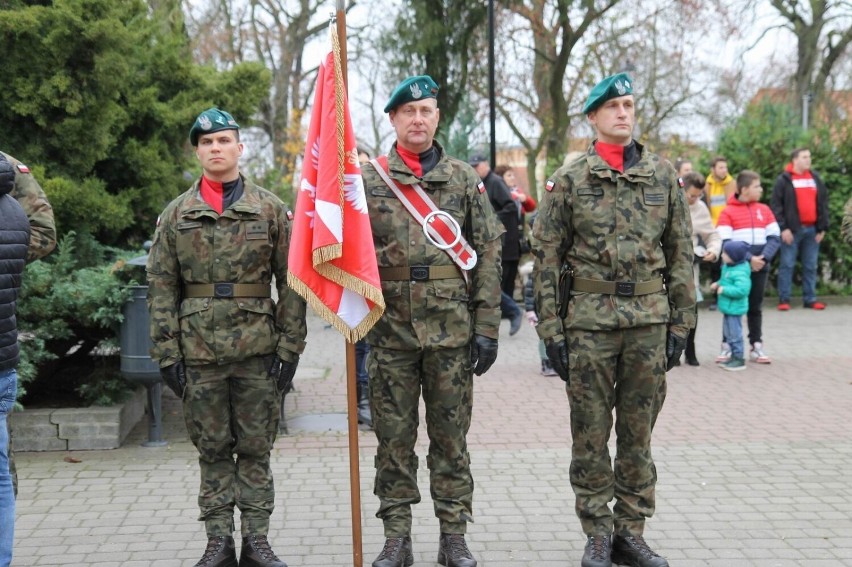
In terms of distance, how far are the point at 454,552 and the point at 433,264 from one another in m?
1.35

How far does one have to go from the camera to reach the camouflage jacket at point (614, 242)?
14.4ft

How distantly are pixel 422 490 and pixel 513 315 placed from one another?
18.6ft

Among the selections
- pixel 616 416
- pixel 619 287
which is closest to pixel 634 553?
pixel 616 416

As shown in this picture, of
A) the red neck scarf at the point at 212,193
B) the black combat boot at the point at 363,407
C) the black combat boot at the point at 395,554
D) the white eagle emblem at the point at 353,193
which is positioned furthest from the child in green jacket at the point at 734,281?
the red neck scarf at the point at 212,193

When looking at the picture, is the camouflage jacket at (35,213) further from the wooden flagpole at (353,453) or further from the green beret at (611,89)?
the green beret at (611,89)

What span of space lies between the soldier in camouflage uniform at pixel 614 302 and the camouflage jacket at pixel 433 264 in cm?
26

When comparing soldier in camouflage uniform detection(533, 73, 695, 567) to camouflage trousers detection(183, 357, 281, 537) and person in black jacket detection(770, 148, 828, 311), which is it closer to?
camouflage trousers detection(183, 357, 281, 537)

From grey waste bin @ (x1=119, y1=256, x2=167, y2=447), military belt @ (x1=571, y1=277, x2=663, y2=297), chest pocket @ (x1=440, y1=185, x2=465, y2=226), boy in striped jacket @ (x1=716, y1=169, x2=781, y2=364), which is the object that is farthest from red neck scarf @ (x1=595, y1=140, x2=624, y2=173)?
boy in striped jacket @ (x1=716, y1=169, x2=781, y2=364)

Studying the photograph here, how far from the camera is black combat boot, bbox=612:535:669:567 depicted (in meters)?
4.39

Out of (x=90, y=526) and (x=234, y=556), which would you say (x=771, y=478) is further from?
(x=90, y=526)

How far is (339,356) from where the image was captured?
1061cm

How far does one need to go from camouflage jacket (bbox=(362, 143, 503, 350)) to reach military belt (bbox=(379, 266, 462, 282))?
2 cm

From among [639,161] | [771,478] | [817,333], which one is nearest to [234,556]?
[639,161]

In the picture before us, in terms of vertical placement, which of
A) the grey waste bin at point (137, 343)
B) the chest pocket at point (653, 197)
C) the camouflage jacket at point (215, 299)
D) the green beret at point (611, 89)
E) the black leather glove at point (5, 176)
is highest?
the green beret at point (611, 89)
